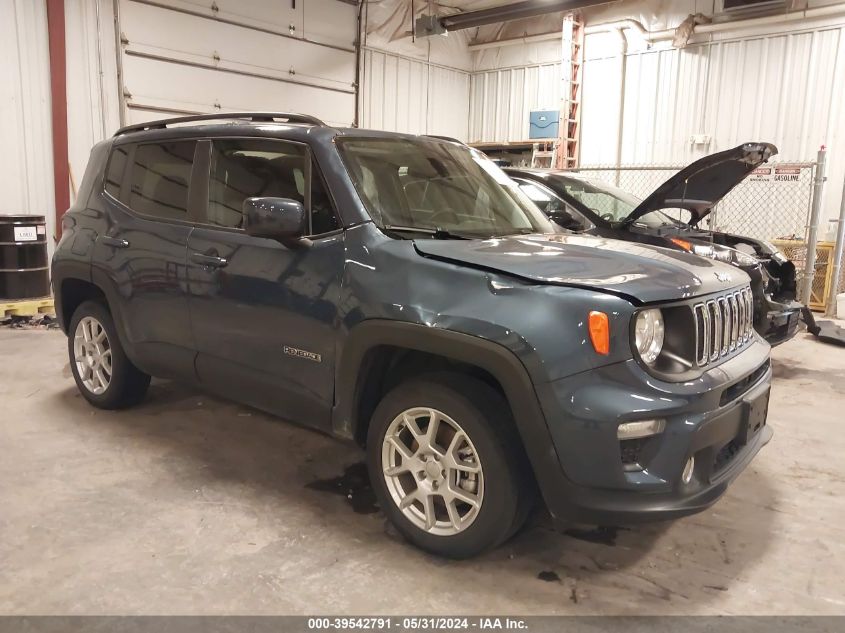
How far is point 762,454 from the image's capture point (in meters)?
3.75

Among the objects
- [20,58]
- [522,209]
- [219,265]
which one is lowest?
[219,265]

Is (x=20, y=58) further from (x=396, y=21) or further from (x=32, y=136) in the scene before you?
(x=396, y=21)

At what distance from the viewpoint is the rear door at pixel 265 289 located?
108 inches

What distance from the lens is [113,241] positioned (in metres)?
3.73

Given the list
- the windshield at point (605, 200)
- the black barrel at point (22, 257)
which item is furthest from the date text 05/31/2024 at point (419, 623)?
the black barrel at point (22, 257)

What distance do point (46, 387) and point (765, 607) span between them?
467 cm

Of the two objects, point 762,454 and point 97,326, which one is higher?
point 97,326

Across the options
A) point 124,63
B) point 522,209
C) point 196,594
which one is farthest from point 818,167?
point 124,63

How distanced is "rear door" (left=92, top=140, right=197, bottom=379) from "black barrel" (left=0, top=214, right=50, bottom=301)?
3.99m

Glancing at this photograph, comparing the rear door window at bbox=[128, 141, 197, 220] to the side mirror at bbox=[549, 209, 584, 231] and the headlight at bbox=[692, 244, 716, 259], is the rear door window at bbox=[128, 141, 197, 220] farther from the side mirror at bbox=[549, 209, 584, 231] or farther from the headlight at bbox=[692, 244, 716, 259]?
the headlight at bbox=[692, 244, 716, 259]

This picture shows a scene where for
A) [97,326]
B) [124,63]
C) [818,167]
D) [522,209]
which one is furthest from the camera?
[124,63]

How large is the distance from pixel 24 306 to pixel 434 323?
6.61 metres

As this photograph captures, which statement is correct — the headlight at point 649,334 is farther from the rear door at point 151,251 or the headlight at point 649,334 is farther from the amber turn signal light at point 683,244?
the amber turn signal light at point 683,244

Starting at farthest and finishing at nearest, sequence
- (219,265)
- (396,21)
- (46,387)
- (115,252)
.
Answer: (396,21)
(46,387)
(115,252)
(219,265)
